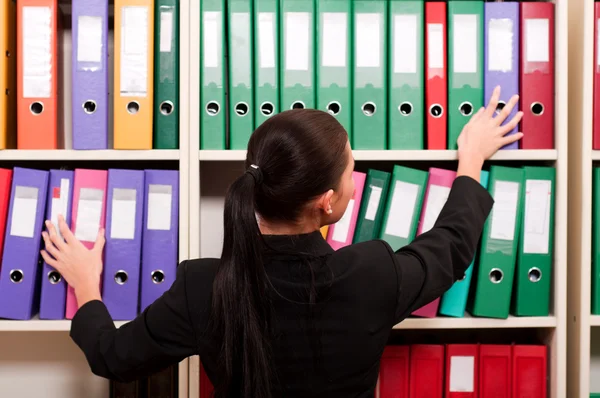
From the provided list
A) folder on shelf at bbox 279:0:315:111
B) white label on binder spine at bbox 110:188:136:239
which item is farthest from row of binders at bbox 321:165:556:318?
white label on binder spine at bbox 110:188:136:239

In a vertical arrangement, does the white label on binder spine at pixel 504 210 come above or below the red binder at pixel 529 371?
above

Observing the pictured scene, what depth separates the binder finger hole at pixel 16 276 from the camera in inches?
49.4

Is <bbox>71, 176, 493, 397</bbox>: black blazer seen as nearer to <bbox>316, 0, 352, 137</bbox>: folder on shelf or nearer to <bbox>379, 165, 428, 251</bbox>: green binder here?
<bbox>379, 165, 428, 251</bbox>: green binder

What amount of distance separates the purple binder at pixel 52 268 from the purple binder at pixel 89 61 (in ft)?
0.36

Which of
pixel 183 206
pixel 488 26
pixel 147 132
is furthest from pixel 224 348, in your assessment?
pixel 488 26

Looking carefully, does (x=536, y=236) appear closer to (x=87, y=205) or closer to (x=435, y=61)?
(x=435, y=61)

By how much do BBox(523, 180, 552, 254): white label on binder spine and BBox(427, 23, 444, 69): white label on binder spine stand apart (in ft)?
1.11

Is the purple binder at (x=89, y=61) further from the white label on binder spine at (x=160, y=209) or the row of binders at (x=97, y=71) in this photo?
the white label on binder spine at (x=160, y=209)

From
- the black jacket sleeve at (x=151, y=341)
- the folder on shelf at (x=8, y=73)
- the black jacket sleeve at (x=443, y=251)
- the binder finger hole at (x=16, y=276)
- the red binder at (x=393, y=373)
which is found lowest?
the red binder at (x=393, y=373)

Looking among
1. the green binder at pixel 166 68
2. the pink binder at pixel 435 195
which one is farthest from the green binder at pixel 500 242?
the green binder at pixel 166 68

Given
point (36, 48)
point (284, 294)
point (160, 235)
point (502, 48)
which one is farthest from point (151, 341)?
point (502, 48)

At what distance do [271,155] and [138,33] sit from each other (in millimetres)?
575

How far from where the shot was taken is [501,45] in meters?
1.28

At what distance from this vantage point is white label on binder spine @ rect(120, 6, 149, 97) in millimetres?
1251
